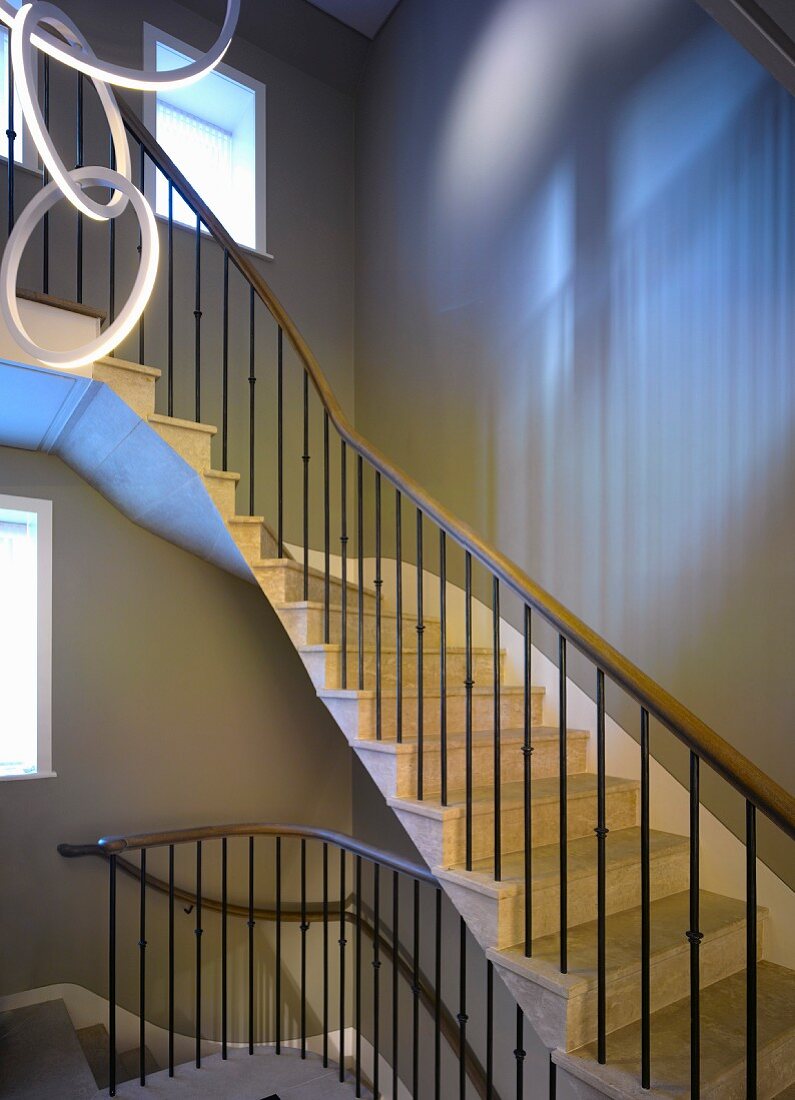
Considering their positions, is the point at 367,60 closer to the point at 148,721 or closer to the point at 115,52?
the point at 115,52

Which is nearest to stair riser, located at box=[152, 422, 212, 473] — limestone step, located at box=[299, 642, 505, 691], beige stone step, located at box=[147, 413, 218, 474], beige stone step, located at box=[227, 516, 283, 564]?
beige stone step, located at box=[147, 413, 218, 474]

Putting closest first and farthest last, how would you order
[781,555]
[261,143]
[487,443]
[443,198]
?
[781,555]
[487,443]
[443,198]
[261,143]

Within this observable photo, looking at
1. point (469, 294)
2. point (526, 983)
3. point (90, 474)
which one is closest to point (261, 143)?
point (469, 294)

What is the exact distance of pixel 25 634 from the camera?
368 centimetres

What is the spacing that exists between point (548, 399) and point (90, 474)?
7.19 feet

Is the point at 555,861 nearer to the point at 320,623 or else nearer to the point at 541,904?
the point at 541,904

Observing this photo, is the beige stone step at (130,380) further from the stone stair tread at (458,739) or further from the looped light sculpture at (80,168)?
the stone stair tread at (458,739)

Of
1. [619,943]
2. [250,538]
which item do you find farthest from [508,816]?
[250,538]

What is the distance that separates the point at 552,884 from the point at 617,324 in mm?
2205

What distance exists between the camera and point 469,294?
4055 millimetres

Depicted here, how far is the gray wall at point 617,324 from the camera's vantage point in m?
2.68

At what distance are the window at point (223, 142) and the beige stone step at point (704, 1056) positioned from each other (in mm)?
4246

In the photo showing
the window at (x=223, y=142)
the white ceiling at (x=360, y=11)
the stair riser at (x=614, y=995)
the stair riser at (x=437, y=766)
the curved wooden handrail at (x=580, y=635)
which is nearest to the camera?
the curved wooden handrail at (x=580, y=635)

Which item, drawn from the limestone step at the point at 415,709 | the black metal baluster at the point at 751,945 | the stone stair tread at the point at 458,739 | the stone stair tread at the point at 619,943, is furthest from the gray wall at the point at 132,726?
the black metal baluster at the point at 751,945
